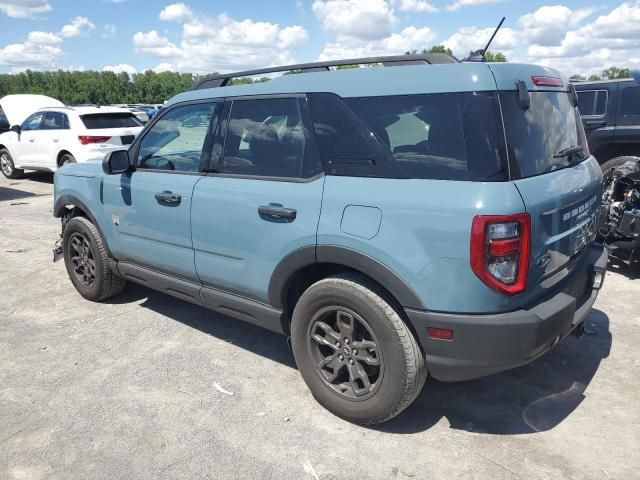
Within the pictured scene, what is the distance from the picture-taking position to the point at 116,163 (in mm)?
3895

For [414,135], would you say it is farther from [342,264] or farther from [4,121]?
[4,121]

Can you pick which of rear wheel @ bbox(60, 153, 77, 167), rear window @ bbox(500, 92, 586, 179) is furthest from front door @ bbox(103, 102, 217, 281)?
rear wheel @ bbox(60, 153, 77, 167)

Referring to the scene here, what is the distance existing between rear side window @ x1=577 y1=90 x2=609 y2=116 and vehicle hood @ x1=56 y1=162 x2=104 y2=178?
573cm

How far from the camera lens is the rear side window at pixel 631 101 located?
19.8ft

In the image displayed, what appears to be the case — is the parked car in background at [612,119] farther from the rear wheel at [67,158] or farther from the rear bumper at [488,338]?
the rear wheel at [67,158]

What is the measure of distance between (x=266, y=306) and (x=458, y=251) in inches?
54.2

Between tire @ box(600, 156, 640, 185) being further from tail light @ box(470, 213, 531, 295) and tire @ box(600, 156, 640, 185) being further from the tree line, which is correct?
the tree line

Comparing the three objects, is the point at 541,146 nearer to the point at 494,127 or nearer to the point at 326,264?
the point at 494,127

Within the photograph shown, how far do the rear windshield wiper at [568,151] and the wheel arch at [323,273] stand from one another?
1.13 m

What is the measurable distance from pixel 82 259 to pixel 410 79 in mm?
3546

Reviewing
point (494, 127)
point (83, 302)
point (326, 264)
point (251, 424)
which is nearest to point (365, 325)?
point (326, 264)

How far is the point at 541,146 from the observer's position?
2592 millimetres

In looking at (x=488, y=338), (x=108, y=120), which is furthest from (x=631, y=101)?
(x=108, y=120)

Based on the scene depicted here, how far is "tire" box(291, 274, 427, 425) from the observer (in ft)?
8.48
